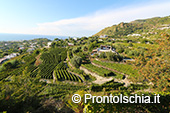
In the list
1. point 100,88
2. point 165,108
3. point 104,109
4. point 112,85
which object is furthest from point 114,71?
point 104,109

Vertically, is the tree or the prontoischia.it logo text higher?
the tree

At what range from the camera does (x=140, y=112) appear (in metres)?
8.02

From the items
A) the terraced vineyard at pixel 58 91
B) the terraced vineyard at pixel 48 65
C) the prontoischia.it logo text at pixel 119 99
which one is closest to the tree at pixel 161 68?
the prontoischia.it logo text at pixel 119 99

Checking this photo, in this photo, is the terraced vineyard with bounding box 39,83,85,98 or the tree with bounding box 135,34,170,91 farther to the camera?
the terraced vineyard with bounding box 39,83,85,98

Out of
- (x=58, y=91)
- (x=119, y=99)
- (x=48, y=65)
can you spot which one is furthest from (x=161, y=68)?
(x=48, y=65)

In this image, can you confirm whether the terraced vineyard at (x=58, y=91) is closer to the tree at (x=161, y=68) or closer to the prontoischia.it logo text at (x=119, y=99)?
the prontoischia.it logo text at (x=119, y=99)

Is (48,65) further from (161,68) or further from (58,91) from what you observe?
(161,68)

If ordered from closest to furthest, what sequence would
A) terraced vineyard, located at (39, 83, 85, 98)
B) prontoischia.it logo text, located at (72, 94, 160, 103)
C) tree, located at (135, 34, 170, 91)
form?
1. prontoischia.it logo text, located at (72, 94, 160, 103)
2. tree, located at (135, 34, 170, 91)
3. terraced vineyard, located at (39, 83, 85, 98)

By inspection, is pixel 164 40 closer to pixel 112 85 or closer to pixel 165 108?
pixel 165 108

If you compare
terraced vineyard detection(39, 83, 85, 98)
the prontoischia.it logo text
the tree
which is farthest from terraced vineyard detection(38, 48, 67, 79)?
the tree

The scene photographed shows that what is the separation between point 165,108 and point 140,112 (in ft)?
9.12

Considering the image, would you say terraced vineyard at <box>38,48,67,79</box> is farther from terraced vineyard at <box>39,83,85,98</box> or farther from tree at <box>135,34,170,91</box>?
tree at <box>135,34,170,91</box>

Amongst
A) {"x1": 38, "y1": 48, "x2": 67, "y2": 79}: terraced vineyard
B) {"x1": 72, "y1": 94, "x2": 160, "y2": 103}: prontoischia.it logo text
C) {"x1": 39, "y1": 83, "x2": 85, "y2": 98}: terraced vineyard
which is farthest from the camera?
{"x1": 38, "y1": 48, "x2": 67, "y2": 79}: terraced vineyard

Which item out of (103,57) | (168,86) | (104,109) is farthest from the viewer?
(103,57)
